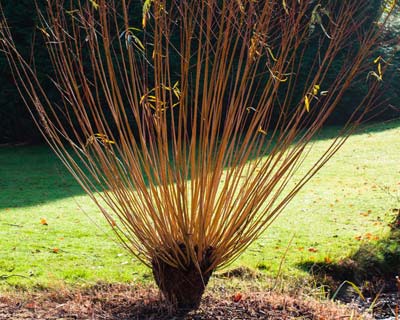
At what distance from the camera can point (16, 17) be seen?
11883 millimetres

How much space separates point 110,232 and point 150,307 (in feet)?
9.81

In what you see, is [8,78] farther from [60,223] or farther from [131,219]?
[131,219]

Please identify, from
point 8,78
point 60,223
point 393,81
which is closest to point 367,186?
point 60,223

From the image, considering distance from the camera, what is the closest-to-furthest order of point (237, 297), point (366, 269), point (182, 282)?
1. point (182, 282)
2. point (237, 297)
3. point (366, 269)

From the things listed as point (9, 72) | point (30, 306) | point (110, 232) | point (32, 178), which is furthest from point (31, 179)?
point (30, 306)

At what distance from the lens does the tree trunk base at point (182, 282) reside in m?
3.74

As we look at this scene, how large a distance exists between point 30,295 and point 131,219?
135 cm

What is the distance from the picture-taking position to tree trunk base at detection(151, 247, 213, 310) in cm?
374

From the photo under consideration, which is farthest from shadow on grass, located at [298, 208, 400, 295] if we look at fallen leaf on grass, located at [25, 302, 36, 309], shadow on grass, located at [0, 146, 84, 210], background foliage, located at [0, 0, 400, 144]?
background foliage, located at [0, 0, 400, 144]

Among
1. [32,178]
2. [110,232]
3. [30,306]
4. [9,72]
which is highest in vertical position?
[9,72]

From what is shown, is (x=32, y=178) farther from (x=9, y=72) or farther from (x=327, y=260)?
(x=327, y=260)

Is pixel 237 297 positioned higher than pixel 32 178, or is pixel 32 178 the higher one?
pixel 237 297

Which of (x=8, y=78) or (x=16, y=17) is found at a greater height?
(x=16, y=17)

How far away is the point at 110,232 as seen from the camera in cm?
675
